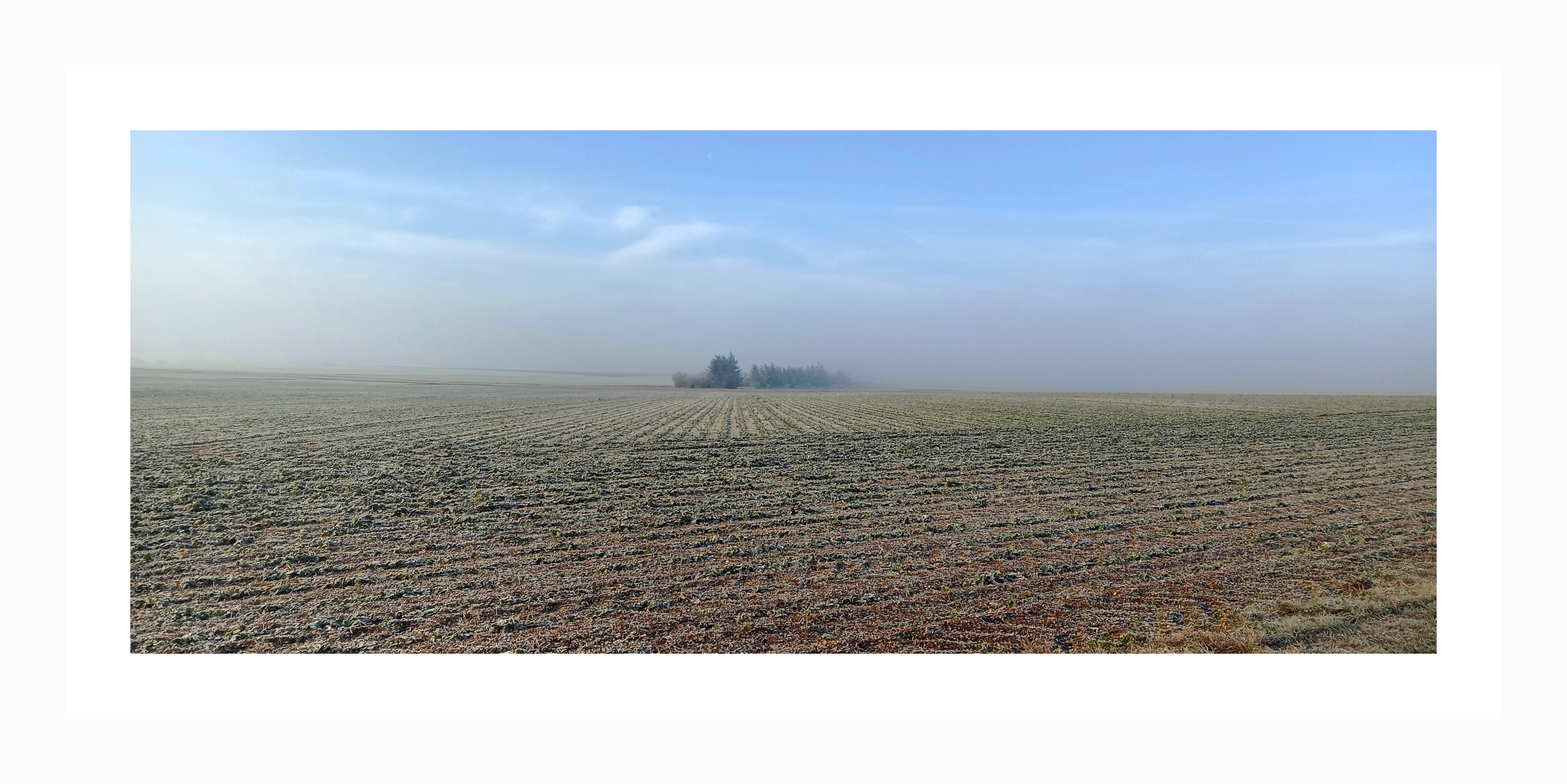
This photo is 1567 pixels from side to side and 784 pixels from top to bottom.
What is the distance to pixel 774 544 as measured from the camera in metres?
8.64

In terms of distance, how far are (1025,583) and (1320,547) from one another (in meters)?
4.57

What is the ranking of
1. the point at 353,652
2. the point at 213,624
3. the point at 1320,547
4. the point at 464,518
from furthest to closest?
the point at 464,518
the point at 1320,547
the point at 213,624
the point at 353,652

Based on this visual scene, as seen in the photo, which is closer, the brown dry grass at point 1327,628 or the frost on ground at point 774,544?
the brown dry grass at point 1327,628

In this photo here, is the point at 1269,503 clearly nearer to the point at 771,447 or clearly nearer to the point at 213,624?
the point at 771,447

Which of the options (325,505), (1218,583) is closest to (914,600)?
(1218,583)

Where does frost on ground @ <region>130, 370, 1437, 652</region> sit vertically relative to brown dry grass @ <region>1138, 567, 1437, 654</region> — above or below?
above

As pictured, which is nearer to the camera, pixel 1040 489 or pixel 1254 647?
pixel 1254 647

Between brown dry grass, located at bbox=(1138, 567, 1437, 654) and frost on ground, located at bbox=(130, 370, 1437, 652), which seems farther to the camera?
frost on ground, located at bbox=(130, 370, 1437, 652)

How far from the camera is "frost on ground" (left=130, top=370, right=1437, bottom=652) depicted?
19.7ft

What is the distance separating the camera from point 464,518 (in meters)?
9.88

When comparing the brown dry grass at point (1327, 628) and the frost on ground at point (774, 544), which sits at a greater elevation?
the frost on ground at point (774, 544)

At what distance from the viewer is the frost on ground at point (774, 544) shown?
6016 mm

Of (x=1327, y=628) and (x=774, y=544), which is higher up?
(x=774, y=544)

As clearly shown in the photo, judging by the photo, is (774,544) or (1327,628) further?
(774,544)
